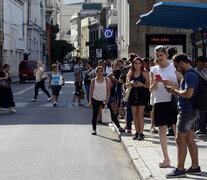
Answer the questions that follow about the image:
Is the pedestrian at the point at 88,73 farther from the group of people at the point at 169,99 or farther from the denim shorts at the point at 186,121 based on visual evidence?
the denim shorts at the point at 186,121

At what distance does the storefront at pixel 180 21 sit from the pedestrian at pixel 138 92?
1.76 meters

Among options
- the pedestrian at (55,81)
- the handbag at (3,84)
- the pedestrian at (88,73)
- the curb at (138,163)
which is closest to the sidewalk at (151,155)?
the curb at (138,163)

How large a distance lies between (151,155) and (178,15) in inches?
214

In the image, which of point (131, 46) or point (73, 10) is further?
point (73, 10)

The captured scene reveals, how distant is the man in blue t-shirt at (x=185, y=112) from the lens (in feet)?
23.5

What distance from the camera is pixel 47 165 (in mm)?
8820

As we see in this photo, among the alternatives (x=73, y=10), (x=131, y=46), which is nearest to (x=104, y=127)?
(x=131, y=46)

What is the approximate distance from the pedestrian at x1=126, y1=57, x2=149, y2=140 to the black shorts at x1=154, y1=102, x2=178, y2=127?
2.65 meters

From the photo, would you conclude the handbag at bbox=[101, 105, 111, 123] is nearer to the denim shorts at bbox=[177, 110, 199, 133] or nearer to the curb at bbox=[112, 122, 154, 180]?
the curb at bbox=[112, 122, 154, 180]

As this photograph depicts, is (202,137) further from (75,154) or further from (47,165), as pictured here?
(47,165)

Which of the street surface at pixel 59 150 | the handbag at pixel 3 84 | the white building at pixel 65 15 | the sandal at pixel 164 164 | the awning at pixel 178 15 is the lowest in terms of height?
the street surface at pixel 59 150

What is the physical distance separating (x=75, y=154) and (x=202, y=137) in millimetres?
3065

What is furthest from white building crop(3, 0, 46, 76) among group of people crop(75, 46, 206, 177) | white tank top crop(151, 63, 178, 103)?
white tank top crop(151, 63, 178, 103)

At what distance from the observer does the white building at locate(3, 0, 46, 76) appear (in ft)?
187
